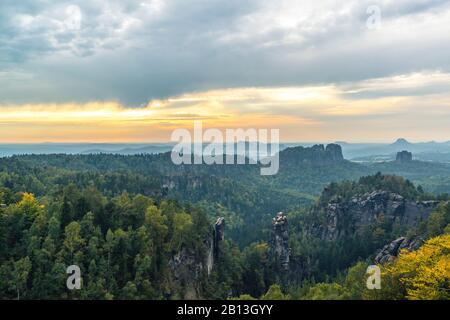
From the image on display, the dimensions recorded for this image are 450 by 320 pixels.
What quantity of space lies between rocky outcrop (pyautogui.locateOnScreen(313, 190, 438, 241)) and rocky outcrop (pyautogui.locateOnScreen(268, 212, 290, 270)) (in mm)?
46298

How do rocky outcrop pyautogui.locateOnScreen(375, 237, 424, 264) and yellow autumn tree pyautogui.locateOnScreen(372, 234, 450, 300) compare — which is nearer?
yellow autumn tree pyautogui.locateOnScreen(372, 234, 450, 300)

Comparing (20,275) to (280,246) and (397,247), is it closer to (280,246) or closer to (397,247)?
(397,247)

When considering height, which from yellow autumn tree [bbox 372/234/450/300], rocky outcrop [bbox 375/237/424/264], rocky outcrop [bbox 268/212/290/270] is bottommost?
rocky outcrop [bbox 268/212/290/270]

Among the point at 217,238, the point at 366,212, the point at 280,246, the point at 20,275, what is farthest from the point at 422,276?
the point at 366,212

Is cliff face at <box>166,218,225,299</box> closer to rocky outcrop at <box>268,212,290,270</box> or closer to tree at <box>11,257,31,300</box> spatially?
rocky outcrop at <box>268,212,290,270</box>

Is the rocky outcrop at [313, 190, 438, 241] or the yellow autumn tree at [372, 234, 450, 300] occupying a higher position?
the yellow autumn tree at [372, 234, 450, 300]

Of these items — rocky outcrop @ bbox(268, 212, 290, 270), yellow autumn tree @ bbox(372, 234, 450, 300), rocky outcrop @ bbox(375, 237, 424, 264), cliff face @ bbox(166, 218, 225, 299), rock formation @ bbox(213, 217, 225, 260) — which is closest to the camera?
yellow autumn tree @ bbox(372, 234, 450, 300)

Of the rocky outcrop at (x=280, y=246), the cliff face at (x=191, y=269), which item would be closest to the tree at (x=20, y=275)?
the cliff face at (x=191, y=269)

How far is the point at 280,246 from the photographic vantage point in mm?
130500

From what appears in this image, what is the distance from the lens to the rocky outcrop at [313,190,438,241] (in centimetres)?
15138

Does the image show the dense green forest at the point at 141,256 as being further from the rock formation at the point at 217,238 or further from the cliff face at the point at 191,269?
the rock formation at the point at 217,238

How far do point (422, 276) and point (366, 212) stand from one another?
129m

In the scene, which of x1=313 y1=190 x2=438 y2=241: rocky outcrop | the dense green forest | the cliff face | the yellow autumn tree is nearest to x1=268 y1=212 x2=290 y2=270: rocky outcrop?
the dense green forest
